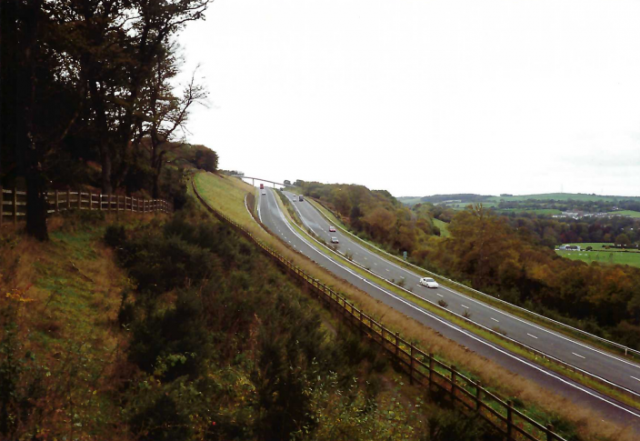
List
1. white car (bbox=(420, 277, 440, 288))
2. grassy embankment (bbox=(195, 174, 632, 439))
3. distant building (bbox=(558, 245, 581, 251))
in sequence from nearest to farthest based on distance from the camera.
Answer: grassy embankment (bbox=(195, 174, 632, 439)) < white car (bbox=(420, 277, 440, 288)) < distant building (bbox=(558, 245, 581, 251))

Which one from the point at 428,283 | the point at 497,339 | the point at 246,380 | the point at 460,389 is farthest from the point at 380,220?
the point at 246,380

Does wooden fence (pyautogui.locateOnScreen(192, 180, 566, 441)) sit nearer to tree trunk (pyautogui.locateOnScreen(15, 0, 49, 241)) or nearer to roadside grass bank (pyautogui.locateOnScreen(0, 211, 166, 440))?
roadside grass bank (pyautogui.locateOnScreen(0, 211, 166, 440))

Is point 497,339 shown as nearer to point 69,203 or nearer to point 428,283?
point 428,283

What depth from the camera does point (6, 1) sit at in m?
12.4

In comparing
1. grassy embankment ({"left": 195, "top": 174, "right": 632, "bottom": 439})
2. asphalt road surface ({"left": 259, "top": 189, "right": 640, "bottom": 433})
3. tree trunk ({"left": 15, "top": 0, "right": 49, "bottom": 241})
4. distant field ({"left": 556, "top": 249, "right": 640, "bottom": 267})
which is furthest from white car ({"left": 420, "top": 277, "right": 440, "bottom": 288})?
tree trunk ({"left": 15, "top": 0, "right": 49, "bottom": 241})

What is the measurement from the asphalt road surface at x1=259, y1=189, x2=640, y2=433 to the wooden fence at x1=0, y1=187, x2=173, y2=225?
19.8m

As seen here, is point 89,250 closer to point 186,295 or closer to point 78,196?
point 78,196

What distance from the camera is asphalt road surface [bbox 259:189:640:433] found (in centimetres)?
1747

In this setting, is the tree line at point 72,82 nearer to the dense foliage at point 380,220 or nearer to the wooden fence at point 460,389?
the wooden fence at point 460,389

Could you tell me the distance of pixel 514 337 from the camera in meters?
27.0

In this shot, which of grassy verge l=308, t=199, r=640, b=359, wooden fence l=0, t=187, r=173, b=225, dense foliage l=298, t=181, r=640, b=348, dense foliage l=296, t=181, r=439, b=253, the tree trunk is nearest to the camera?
the tree trunk

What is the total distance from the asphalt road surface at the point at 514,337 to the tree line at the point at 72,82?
2187cm

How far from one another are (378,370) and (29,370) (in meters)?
10.3

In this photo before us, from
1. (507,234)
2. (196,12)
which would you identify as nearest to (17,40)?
(196,12)
